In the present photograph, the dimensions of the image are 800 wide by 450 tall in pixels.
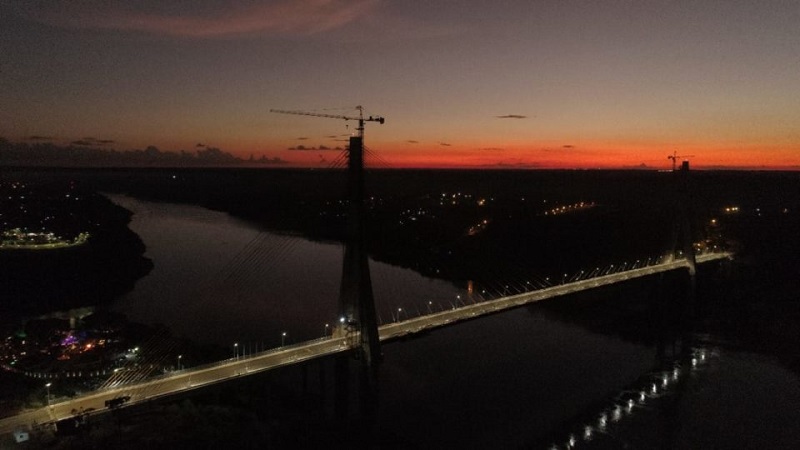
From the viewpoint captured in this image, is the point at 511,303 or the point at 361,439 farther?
the point at 511,303

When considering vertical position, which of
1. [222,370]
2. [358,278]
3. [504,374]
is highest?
[358,278]

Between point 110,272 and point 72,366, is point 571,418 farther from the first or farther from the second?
point 110,272

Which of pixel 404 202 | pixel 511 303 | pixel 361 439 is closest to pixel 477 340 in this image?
pixel 511 303

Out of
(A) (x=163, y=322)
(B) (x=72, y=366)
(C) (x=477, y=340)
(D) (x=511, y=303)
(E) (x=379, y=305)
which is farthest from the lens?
(E) (x=379, y=305)

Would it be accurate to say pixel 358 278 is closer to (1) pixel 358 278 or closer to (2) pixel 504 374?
(1) pixel 358 278

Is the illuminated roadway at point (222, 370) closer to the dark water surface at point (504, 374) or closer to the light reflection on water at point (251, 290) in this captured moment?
the dark water surface at point (504, 374)

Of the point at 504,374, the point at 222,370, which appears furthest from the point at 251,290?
the point at 222,370

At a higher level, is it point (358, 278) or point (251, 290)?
point (358, 278)

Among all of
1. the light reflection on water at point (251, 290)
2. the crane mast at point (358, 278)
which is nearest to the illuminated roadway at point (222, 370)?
the crane mast at point (358, 278)

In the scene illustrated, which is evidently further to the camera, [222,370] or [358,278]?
[358,278]
